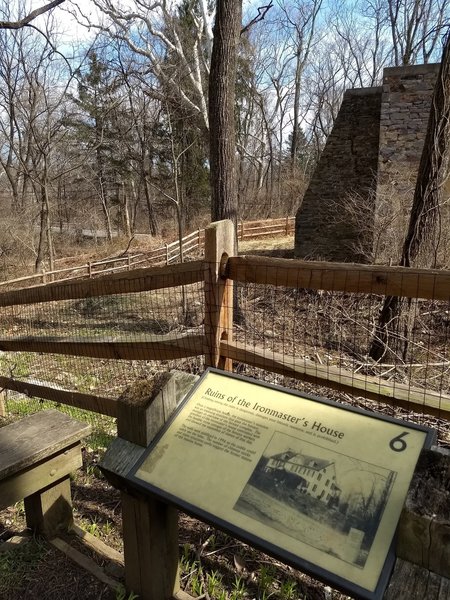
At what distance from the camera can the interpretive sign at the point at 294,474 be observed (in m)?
1.16

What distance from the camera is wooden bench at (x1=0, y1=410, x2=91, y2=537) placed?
1.85 meters

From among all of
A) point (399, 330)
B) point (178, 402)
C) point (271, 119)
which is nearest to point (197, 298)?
point (399, 330)

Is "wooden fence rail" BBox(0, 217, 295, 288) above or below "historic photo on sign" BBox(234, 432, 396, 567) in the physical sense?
below

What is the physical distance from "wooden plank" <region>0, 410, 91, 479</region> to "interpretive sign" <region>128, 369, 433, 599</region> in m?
0.61

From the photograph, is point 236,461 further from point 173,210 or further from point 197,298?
point 173,210

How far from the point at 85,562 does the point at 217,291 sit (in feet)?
4.69

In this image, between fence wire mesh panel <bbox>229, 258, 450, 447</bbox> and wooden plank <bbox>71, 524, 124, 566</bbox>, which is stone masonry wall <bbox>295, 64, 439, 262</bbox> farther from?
wooden plank <bbox>71, 524, 124, 566</bbox>

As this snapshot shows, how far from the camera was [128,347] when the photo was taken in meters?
2.86

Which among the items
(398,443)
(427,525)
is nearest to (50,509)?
(398,443)

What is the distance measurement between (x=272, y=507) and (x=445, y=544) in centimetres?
47

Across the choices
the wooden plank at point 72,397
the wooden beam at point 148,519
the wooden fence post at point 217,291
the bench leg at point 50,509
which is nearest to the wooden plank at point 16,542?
the bench leg at point 50,509

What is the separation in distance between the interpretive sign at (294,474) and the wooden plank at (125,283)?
950mm

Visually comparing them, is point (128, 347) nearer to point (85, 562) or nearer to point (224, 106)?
point (85, 562)

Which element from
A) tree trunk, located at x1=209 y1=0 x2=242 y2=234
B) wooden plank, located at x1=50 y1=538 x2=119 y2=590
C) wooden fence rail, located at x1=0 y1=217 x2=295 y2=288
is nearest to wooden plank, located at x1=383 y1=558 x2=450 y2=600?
wooden plank, located at x1=50 y1=538 x2=119 y2=590
